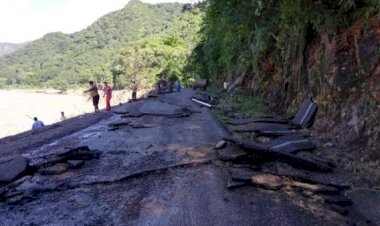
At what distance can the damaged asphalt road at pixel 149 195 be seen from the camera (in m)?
5.27

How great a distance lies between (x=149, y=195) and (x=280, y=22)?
33.4 feet

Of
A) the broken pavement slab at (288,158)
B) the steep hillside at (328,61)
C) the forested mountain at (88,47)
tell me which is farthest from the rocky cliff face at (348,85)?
the forested mountain at (88,47)

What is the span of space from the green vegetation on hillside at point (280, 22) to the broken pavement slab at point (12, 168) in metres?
7.24

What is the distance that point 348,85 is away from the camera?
8.64 metres

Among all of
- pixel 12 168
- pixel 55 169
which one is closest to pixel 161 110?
pixel 55 169

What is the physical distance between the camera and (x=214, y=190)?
6211 mm

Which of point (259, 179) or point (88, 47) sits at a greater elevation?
point (88, 47)

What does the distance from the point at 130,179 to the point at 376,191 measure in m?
3.84

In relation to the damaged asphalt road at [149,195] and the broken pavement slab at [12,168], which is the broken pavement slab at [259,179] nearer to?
the damaged asphalt road at [149,195]

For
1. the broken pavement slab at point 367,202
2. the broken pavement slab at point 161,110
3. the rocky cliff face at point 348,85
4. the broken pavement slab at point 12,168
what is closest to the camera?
the broken pavement slab at point 367,202

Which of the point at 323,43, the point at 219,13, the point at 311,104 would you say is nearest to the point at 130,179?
the point at 311,104

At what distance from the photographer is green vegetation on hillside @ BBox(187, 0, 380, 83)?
372 inches

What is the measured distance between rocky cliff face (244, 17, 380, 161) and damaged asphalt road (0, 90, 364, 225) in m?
2.26

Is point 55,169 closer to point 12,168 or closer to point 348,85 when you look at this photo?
Answer: point 12,168
